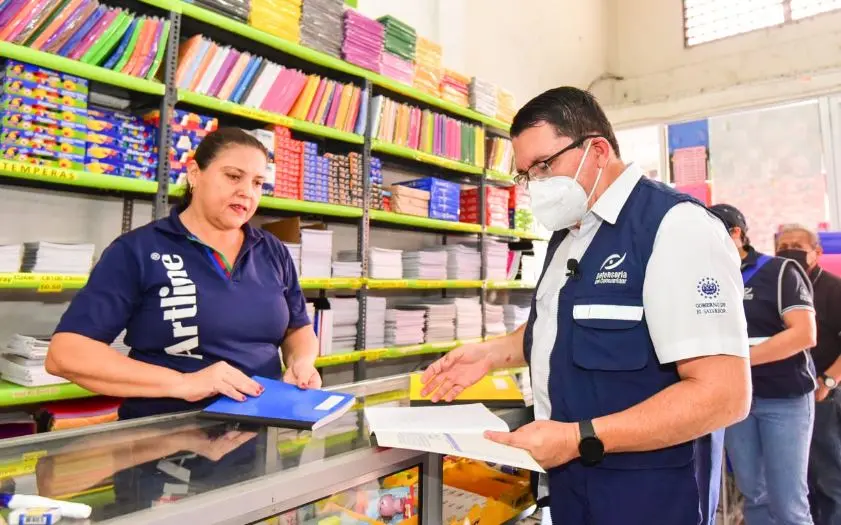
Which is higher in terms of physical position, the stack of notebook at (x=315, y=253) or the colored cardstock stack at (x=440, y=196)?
the colored cardstock stack at (x=440, y=196)

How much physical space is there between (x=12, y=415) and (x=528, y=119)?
2130mm

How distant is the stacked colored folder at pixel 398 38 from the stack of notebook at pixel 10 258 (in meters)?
2.24

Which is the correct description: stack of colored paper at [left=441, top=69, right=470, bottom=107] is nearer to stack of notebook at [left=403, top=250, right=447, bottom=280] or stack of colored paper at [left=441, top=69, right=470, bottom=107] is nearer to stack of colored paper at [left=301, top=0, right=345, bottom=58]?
stack of colored paper at [left=301, top=0, right=345, bottom=58]

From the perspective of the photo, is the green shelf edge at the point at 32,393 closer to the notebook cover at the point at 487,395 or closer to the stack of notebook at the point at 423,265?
the notebook cover at the point at 487,395

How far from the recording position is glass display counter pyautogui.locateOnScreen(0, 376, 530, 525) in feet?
2.27

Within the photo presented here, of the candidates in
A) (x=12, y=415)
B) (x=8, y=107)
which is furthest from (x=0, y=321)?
(x=8, y=107)

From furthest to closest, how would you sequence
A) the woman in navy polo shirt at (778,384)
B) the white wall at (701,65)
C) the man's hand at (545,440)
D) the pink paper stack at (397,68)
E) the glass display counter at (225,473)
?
the white wall at (701,65)
the pink paper stack at (397,68)
the woman in navy polo shirt at (778,384)
the man's hand at (545,440)
the glass display counter at (225,473)

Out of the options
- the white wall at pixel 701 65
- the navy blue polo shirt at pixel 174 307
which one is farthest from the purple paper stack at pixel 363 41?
the white wall at pixel 701 65

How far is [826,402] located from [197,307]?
339 cm

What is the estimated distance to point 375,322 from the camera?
3.10 m

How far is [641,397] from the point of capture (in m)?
1.00

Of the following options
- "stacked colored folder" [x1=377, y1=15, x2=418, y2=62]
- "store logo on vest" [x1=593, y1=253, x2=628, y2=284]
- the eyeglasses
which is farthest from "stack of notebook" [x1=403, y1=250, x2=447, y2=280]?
"store logo on vest" [x1=593, y1=253, x2=628, y2=284]

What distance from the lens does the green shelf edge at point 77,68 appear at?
1.74 metres

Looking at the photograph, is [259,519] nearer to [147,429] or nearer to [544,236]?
[147,429]
